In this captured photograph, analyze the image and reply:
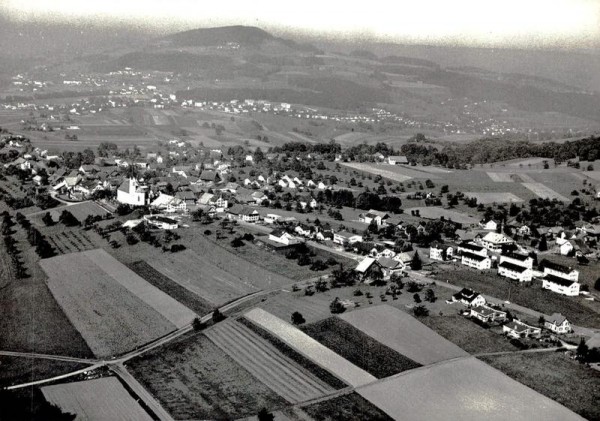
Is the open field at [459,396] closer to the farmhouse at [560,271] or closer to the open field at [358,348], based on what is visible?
the open field at [358,348]

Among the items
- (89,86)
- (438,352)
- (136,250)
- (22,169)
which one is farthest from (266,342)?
(89,86)

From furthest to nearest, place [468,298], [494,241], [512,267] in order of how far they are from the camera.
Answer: [494,241], [512,267], [468,298]

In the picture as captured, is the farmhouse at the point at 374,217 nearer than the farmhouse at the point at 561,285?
No

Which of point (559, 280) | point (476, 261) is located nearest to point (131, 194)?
point (476, 261)

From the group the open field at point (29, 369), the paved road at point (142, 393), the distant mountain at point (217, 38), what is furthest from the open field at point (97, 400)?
the distant mountain at point (217, 38)

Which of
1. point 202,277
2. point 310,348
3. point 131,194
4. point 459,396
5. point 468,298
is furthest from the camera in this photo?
point 131,194

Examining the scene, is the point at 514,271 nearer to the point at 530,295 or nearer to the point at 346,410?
the point at 530,295

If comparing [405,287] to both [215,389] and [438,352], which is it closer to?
[438,352]
